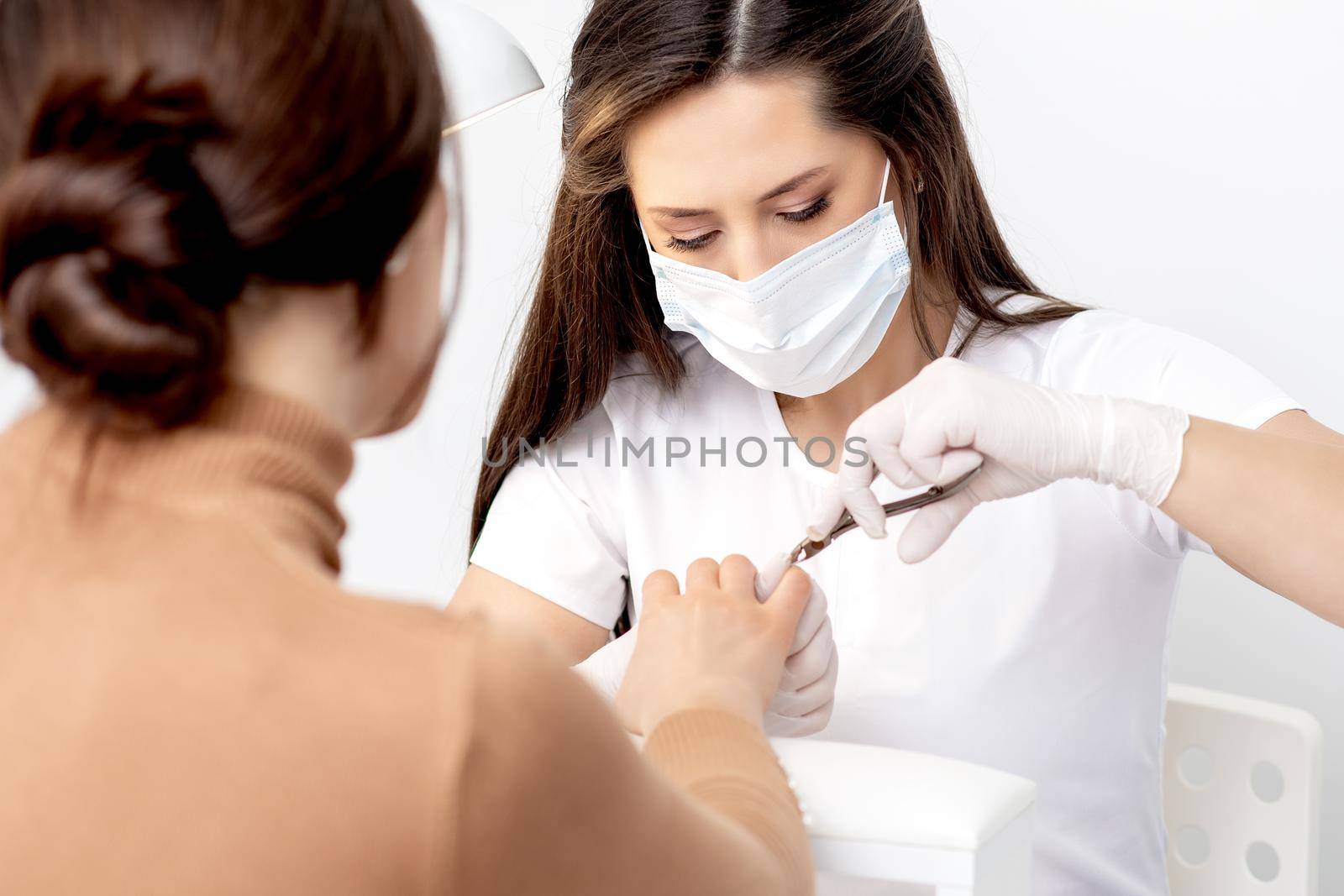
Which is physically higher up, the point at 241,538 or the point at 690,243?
the point at 241,538

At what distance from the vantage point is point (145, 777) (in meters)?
0.46

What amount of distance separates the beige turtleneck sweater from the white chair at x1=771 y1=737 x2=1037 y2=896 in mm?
143

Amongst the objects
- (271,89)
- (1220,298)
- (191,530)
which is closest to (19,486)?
(191,530)

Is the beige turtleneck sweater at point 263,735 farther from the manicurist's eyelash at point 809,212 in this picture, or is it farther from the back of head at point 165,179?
the manicurist's eyelash at point 809,212

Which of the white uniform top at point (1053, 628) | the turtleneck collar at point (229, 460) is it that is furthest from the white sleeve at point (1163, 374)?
the turtleneck collar at point (229, 460)

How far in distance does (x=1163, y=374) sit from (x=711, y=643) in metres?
0.62

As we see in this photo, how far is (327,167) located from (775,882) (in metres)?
0.37

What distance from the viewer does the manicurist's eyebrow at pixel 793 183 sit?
1141mm

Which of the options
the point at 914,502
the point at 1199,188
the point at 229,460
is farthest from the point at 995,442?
the point at 1199,188

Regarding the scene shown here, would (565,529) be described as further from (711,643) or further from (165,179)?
(165,179)

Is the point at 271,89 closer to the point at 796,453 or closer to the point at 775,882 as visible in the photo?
the point at 775,882

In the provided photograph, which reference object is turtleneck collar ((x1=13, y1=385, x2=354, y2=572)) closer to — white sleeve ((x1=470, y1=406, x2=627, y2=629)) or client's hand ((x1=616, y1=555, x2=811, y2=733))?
client's hand ((x1=616, y1=555, x2=811, y2=733))

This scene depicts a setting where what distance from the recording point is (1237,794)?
1315mm

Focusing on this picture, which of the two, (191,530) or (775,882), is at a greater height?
(191,530)
